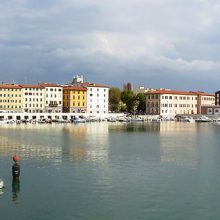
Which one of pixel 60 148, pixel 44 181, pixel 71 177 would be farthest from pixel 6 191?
pixel 60 148

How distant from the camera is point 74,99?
122875mm

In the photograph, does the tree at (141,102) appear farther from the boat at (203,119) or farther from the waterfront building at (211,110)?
the boat at (203,119)

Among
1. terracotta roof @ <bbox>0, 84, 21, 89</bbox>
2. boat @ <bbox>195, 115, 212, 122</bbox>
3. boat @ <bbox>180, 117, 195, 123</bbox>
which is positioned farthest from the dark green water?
boat @ <bbox>195, 115, 212, 122</bbox>

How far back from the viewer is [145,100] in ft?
455

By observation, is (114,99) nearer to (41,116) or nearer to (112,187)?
(41,116)

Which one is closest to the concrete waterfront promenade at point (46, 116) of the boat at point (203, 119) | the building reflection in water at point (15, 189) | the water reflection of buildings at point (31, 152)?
the boat at point (203, 119)

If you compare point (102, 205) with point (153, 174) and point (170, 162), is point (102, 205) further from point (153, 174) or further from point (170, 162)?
point (170, 162)

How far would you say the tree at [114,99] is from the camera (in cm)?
14038

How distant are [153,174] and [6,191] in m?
8.43

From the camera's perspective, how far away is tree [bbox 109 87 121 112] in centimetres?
14038

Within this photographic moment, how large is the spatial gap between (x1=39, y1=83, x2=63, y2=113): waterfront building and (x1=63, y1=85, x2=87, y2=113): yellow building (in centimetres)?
216

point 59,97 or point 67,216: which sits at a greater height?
point 59,97

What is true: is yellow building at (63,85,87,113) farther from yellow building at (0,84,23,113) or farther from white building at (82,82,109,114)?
yellow building at (0,84,23,113)

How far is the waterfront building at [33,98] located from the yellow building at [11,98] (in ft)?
3.59
